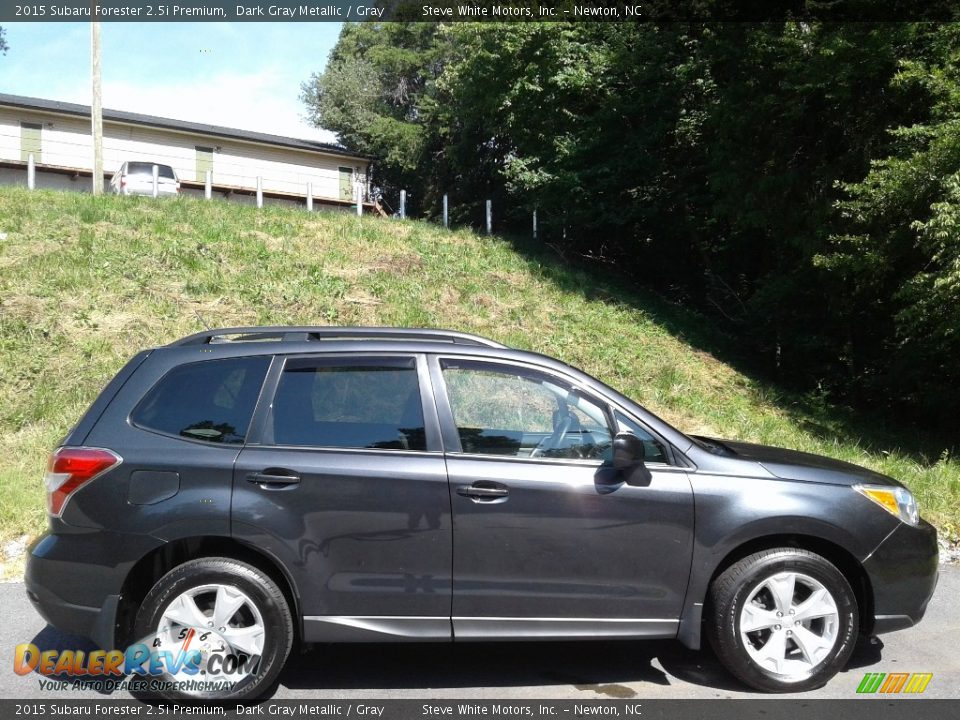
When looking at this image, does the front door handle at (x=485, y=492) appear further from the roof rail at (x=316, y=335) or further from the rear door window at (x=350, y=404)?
the roof rail at (x=316, y=335)

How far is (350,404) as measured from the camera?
439 cm

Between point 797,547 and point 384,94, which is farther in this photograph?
point 384,94

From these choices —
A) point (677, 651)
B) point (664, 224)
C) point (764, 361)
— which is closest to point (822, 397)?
point (764, 361)

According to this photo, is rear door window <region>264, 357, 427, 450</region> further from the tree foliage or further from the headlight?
the tree foliage

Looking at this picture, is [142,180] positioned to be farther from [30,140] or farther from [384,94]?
[384,94]

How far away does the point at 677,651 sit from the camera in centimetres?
477

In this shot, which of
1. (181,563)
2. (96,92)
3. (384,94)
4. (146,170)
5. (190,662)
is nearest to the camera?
(190,662)

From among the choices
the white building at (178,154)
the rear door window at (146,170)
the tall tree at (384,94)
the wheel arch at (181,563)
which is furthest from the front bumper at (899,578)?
the tall tree at (384,94)

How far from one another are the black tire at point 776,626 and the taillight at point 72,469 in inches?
120

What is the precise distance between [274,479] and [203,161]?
31.1 metres

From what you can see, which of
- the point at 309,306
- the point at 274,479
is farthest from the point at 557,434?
the point at 309,306

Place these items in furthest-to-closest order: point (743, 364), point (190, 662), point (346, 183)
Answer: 1. point (346, 183)
2. point (743, 364)
3. point (190, 662)

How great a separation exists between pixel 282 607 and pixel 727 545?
2196mm

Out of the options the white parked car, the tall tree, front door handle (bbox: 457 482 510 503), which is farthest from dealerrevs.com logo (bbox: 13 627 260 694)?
the tall tree
